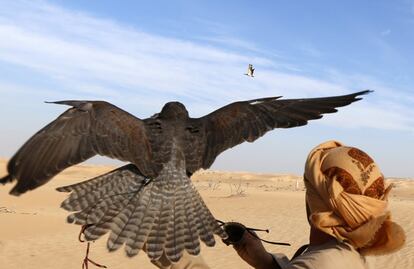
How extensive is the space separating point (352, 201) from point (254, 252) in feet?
1.84

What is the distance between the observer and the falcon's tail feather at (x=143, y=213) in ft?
7.32

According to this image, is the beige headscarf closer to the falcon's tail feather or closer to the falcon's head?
the falcon's tail feather

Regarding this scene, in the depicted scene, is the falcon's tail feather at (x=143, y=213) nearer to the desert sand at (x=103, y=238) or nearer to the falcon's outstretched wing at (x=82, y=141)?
the falcon's outstretched wing at (x=82, y=141)

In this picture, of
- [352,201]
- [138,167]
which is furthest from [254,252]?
[138,167]

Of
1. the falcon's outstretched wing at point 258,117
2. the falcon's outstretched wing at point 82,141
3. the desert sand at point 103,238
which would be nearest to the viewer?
the falcon's outstretched wing at point 82,141

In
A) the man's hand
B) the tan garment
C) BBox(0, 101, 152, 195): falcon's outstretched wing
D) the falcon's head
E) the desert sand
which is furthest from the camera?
the desert sand

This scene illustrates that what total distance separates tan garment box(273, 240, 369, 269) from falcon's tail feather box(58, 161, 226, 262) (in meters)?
0.41

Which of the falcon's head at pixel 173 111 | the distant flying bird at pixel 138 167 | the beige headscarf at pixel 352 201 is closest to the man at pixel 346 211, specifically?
the beige headscarf at pixel 352 201

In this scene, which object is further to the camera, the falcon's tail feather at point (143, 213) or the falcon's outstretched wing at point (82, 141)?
the falcon's outstretched wing at point (82, 141)

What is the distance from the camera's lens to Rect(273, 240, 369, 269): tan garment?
204 cm

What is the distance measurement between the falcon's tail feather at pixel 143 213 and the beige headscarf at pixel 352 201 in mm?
488

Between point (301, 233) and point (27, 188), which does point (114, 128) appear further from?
point (301, 233)

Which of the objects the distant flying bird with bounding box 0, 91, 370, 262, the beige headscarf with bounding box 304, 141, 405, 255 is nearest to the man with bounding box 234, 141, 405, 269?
the beige headscarf with bounding box 304, 141, 405, 255

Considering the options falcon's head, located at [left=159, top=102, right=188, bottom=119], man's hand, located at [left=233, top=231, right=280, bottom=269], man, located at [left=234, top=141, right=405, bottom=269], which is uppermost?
falcon's head, located at [left=159, top=102, right=188, bottom=119]
